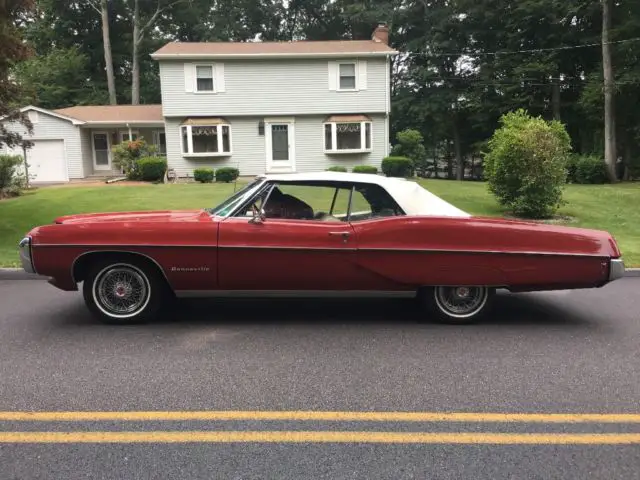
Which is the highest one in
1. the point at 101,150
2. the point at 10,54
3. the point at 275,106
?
the point at 275,106

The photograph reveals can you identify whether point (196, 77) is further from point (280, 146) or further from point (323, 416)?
point (323, 416)

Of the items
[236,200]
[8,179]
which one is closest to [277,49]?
[8,179]

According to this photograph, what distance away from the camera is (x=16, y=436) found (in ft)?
10.6

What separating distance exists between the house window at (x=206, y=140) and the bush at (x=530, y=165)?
15.2 metres

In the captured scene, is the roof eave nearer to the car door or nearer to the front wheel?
the car door

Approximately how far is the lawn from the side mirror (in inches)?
212

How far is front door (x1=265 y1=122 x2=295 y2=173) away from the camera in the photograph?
26.3 metres

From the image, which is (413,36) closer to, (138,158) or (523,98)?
(523,98)

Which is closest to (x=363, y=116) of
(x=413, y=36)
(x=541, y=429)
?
(x=413, y=36)

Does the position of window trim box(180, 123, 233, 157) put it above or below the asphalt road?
above

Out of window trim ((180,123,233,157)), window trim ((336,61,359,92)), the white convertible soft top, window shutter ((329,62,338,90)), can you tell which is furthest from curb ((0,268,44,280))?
window trim ((336,61,359,92))

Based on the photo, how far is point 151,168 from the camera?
24.5 metres

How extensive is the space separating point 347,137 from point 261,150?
13.5ft

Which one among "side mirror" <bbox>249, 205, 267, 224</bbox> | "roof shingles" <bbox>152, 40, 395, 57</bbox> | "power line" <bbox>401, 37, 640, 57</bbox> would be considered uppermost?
Result: "power line" <bbox>401, 37, 640, 57</bbox>
